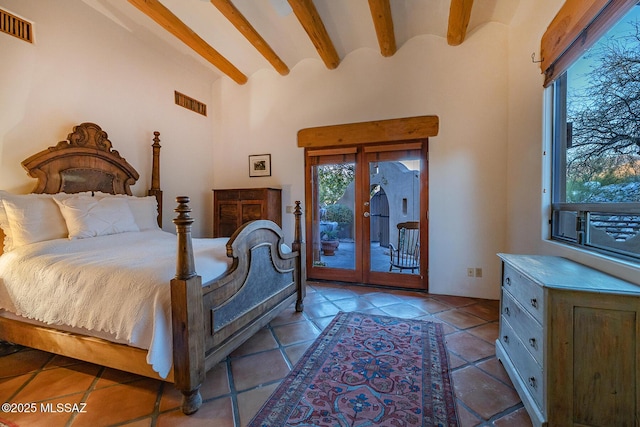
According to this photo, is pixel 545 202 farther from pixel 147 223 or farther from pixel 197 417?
pixel 147 223

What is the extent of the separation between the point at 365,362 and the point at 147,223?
264cm

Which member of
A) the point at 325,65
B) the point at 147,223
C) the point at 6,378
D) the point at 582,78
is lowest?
the point at 6,378

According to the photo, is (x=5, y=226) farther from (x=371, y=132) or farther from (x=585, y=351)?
(x=585, y=351)

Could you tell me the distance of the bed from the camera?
1.42m

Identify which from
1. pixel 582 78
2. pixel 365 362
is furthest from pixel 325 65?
pixel 365 362

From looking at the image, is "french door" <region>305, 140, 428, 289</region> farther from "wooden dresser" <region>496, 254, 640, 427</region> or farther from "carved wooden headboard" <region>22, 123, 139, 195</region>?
"carved wooden headboard" <region>22, 123, 139, 195</region>

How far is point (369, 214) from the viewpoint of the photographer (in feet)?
12.1

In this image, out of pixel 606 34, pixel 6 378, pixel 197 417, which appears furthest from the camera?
pixel 6 378

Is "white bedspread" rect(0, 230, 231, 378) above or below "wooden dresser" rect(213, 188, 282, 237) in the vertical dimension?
below

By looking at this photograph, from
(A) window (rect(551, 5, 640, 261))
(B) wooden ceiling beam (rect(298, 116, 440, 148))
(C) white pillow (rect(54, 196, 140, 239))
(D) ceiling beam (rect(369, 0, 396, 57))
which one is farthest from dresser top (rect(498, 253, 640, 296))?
(C) white pillow (rect(54, 196, 140, 239))

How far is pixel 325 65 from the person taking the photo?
3775mm

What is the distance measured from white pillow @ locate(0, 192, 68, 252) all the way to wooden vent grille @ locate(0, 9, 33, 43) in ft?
4.66

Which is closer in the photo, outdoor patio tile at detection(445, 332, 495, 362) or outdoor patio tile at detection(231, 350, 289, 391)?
outdoor patio tile at detection(231, 350, 289, 391)

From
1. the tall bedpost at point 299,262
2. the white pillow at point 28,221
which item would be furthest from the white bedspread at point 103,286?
the tall bedpost at point 299,262
